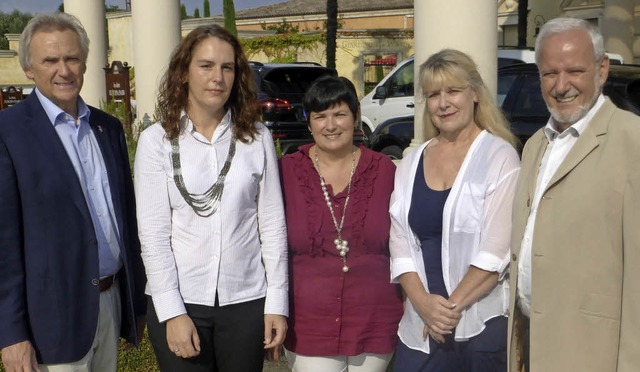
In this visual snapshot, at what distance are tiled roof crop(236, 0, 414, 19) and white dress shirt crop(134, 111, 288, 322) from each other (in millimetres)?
35264

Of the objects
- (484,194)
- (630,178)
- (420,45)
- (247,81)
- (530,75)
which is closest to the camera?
(630,178)

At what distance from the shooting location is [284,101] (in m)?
13.3

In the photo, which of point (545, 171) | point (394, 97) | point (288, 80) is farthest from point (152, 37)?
point (545, 171)

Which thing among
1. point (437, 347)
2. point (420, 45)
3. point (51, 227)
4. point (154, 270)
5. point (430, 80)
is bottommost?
point (437, 347)

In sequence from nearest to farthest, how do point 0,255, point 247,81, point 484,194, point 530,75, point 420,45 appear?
point 0,255, point 484,194, point 247,81, point 420,45, point 530,75

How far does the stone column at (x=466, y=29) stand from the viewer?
5.86m

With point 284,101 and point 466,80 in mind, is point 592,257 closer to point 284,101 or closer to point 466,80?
point 466,80

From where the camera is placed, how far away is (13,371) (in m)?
2.80

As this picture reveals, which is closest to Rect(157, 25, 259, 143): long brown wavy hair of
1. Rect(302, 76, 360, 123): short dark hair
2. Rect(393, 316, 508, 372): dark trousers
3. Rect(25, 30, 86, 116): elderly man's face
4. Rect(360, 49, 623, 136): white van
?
Rect(302, 76, 360, 123): short dark hair

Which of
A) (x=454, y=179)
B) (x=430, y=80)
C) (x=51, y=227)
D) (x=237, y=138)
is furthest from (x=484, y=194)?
(x=51, y=227)

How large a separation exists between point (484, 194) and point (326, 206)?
0.72m

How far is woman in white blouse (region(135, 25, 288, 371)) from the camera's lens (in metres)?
3.01

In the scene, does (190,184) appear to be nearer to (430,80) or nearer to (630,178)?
(430,80)

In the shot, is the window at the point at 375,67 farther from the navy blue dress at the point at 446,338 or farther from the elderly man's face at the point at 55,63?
the elderly man's face at the point at 55,63
